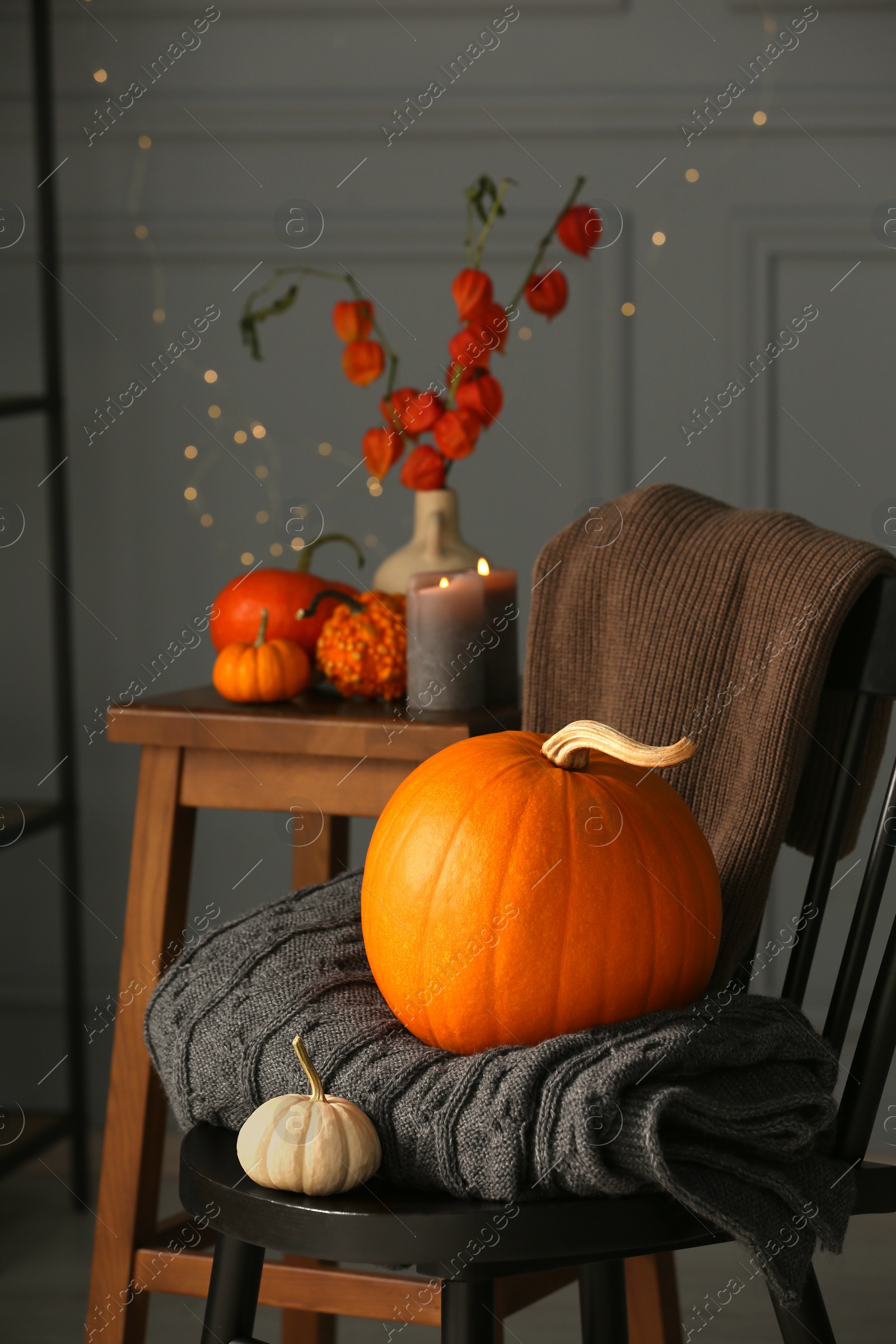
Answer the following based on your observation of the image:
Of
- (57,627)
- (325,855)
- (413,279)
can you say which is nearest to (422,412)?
(325,855)

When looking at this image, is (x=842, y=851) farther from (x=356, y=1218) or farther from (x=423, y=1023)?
(x=356, y=1218)

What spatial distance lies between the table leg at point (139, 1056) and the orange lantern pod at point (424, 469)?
33 centimetres

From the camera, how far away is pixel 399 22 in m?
1.89

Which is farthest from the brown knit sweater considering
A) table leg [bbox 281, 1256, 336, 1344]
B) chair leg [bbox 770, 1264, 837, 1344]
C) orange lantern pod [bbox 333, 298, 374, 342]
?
table leg [bbox 281, 1256, 336, 1344]

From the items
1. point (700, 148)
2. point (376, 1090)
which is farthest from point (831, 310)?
→ point (376, 1090)

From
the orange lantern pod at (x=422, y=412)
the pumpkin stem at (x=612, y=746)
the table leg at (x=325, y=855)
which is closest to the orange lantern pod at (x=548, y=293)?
the orange lantern pod at (x=422, y=412)

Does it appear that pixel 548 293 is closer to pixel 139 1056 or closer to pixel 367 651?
pixel 367 651

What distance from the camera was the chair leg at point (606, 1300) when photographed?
0.83 m

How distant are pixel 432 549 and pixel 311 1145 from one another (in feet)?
2.41

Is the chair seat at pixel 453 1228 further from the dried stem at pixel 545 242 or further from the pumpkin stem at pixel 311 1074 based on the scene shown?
the dried stem at pixel 545 242

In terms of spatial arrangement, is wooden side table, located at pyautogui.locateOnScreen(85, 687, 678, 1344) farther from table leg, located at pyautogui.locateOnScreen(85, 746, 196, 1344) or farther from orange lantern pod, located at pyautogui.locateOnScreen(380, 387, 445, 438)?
orange lantern pod, located at pyautogui.locateOnScreen(380, 387, 445, 438)

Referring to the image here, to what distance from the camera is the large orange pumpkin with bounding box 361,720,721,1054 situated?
2.43 ft

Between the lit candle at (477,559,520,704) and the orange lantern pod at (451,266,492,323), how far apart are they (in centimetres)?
27

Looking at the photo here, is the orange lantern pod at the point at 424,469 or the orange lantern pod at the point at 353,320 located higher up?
the orange lantern pod at the point at 353,320
